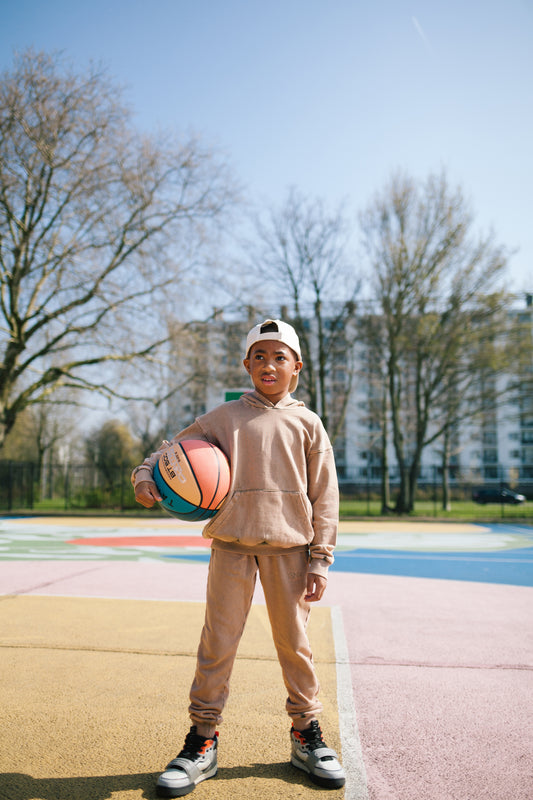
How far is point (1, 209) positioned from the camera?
19359 millimetres

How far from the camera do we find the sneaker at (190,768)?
7.90 feet

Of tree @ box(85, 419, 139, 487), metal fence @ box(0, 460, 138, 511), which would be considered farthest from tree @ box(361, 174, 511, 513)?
tree @ box(85, 419, 139, 487)


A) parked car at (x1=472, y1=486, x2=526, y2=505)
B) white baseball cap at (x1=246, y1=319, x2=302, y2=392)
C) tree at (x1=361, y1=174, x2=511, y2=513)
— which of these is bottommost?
parked car at (x1=472, y1=486, x2=526, y2=505)

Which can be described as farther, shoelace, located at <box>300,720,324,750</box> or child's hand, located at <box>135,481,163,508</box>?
child's hand, located at <box>135,481,163,508</box>

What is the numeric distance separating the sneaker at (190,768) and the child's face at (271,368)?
5.24ft

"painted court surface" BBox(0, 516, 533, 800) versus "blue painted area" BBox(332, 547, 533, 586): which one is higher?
"painted court surface" BBox(0, 516, 533, 800)

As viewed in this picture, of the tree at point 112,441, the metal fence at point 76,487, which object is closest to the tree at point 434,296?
the metal fence at point 76,487

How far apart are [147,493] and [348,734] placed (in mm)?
1622

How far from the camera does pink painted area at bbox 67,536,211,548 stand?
12.6 metres

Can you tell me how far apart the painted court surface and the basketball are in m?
1.15

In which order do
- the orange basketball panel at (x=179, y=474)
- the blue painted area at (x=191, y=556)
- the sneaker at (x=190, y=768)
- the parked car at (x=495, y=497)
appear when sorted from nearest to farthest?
the sneaker at (x=190, y=768), the orange basketball panel at (x=179, y=474), the blue painted area at (x=191, y=556), the parked car at (x=495, y=497)

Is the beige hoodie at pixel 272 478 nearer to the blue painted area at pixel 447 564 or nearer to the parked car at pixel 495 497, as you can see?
the blue painted area at pixel 447 564

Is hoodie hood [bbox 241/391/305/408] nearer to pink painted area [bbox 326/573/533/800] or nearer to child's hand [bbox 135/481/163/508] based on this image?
child's hand [bbox 135/481/163/508]

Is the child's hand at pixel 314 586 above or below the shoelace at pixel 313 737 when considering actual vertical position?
above
